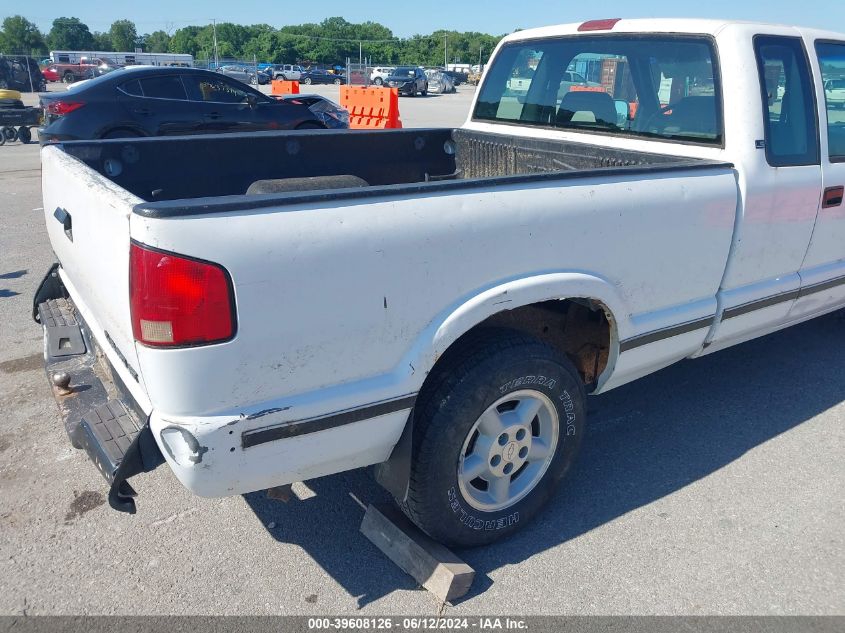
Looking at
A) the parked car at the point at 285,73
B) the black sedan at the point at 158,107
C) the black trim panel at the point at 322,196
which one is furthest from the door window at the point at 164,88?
the parked car at the point at 285,73

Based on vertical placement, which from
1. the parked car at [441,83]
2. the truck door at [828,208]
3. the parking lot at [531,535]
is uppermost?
the parked car at [441,83]

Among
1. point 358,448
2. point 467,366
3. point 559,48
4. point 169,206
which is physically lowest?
point 358,448

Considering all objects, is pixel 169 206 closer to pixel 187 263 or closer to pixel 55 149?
pixel 187 263

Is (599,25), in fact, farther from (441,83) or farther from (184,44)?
(184,44)

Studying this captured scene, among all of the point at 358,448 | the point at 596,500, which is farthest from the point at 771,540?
the point at 358,448

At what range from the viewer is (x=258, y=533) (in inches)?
119

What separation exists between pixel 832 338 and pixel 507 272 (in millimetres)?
3833

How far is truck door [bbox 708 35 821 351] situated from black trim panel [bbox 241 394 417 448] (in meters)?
1.82

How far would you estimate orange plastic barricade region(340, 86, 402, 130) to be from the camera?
13.6 meters

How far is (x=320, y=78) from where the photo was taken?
57.6 metres

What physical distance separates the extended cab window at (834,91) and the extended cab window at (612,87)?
0.76m

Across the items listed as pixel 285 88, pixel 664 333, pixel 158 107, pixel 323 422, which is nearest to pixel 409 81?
pixel 285 88

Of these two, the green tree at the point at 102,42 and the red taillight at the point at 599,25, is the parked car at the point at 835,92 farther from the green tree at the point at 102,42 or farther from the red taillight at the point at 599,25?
the green tree at the point at 102,42

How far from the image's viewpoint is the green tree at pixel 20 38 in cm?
8138
